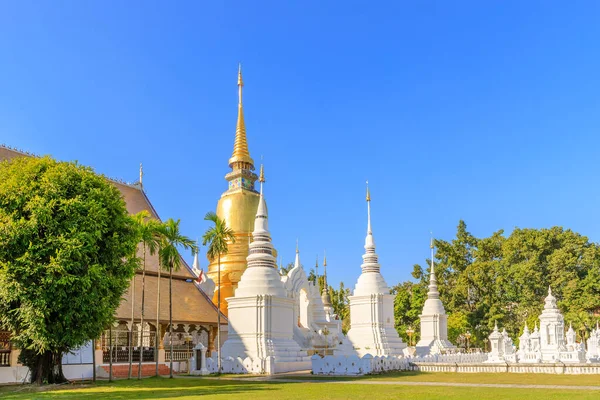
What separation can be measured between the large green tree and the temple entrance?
1889cm

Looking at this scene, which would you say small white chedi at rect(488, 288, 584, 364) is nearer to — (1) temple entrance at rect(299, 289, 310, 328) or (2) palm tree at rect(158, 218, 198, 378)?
(1) temple entrance at rect(299, 289, 310, 328)

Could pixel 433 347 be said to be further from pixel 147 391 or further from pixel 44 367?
pixel 44 367

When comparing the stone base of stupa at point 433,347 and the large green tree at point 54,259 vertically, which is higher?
the large green tree at point 54,259

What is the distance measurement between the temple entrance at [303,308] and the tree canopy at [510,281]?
15747 mm

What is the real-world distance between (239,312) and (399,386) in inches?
451

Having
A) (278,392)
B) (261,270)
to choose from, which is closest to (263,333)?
(261,270)

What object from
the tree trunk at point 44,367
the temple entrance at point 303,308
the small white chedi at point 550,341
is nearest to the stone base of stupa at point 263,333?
the tree trunk at point 44,367

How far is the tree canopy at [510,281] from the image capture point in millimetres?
47844

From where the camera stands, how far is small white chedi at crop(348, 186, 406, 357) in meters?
31.5

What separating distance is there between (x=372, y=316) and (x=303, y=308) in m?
8.43

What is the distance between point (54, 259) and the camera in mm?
19656

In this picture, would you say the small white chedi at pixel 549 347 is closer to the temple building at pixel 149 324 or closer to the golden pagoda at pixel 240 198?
the temple building at pixel 149 324

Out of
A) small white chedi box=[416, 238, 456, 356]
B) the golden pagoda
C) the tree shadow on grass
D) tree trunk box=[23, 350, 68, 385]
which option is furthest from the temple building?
small white chedi box=[416, 238, 456, 356]

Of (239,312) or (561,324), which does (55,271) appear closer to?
(239,312)
